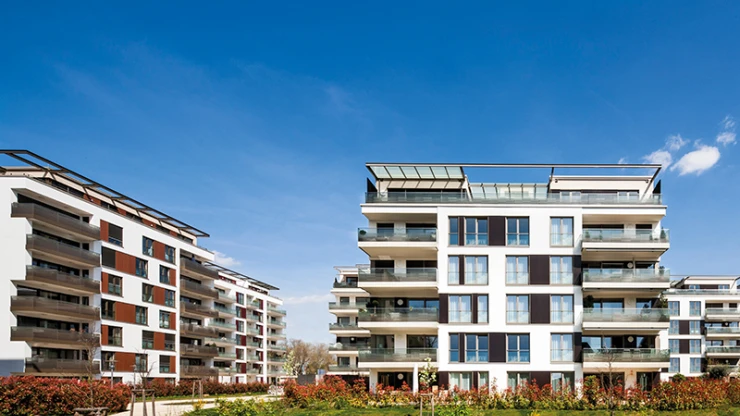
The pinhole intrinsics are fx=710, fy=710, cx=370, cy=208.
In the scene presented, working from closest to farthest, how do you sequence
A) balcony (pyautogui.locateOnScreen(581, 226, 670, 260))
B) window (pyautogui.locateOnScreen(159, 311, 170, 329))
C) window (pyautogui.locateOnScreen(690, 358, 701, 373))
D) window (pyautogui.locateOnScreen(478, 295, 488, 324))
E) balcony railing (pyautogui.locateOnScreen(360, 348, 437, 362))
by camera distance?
1. balcony railing (pyautogui.locateOnScreen(360, 348, 437, 362))
2. balcony (pyautogui.locateOnScreen(581, 226, 670, 260))
3. window (pyautogui.locateOnScreen(478, 295, 488, 324))
4. window (pyautogui.locateOnScreen(159, 311, 170, 329))
5. window (pyautogui.locateOnScreen(690, 358, 701, 373))

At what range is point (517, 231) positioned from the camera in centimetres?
4591

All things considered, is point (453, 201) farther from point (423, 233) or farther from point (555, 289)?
point (555, 289)

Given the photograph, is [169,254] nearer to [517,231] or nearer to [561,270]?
[517,231]

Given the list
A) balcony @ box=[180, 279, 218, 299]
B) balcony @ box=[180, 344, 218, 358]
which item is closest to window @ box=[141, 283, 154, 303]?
balcony @ box=[180, 279, 218, 299]

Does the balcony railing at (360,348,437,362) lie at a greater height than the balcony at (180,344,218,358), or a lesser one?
greater

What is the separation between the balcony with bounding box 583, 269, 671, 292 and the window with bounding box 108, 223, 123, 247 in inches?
1390

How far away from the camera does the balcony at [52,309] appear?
44.4 metres

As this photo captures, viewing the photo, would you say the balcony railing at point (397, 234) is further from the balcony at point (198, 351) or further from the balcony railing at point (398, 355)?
the balcony at point (198, 351)

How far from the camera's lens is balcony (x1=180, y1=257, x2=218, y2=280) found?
68375mm

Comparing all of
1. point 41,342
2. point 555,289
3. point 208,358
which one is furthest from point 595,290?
point 208,358

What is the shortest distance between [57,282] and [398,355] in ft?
75.2

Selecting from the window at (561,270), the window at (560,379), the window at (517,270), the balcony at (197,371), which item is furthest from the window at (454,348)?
the balcony at (197,371)

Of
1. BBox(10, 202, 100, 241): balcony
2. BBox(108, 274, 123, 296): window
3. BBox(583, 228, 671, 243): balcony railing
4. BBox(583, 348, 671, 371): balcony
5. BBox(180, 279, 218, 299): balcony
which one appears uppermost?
BBox(10, 202, 100, 241): balcony

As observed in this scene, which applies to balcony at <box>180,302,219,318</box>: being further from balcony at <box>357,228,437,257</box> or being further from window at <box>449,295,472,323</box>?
window at <box>449,295,472,323</box>
